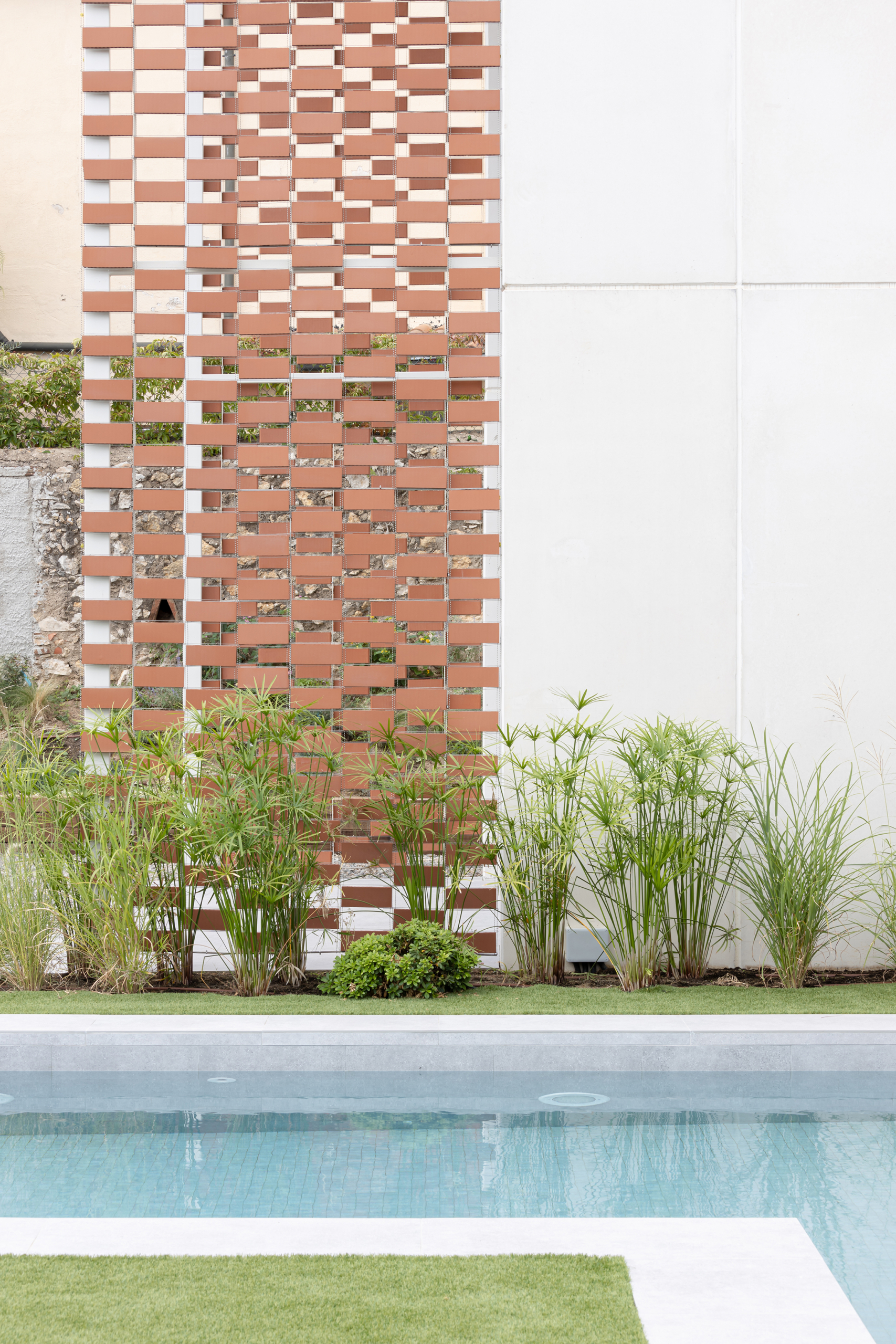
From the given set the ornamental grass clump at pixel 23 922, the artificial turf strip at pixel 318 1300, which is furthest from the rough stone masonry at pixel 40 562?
the artificial turf strip at pixel 318 1300

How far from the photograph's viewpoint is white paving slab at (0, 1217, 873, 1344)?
6.59 ft

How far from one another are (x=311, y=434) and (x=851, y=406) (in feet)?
7.72

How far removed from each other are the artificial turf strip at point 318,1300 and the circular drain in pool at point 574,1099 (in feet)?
3.71

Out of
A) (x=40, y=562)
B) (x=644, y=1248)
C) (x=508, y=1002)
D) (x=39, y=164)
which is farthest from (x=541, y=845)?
(x=39, y=164)

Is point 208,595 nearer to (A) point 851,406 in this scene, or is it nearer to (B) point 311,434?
(B) point 311,434

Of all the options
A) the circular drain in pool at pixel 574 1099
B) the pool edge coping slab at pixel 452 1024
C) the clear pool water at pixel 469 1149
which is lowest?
the clear pool water at pixel 469 1149

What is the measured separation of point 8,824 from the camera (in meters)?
4.17

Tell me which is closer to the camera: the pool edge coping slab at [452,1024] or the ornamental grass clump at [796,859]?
the pool edge coping slab at [452,1024]

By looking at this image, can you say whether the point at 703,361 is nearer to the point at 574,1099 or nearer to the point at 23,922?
the point at 574,1099

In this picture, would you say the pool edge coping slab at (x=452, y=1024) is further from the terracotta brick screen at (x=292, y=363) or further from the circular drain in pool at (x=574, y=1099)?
the terracotta brick screen at (x=292, y=363)

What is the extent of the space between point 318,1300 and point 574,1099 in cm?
147

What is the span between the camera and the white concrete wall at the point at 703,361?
14.9ft

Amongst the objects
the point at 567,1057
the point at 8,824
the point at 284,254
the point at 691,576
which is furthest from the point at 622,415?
the point at 8,824

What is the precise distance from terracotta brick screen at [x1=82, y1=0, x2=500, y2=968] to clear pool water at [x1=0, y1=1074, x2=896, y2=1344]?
4.09ft
